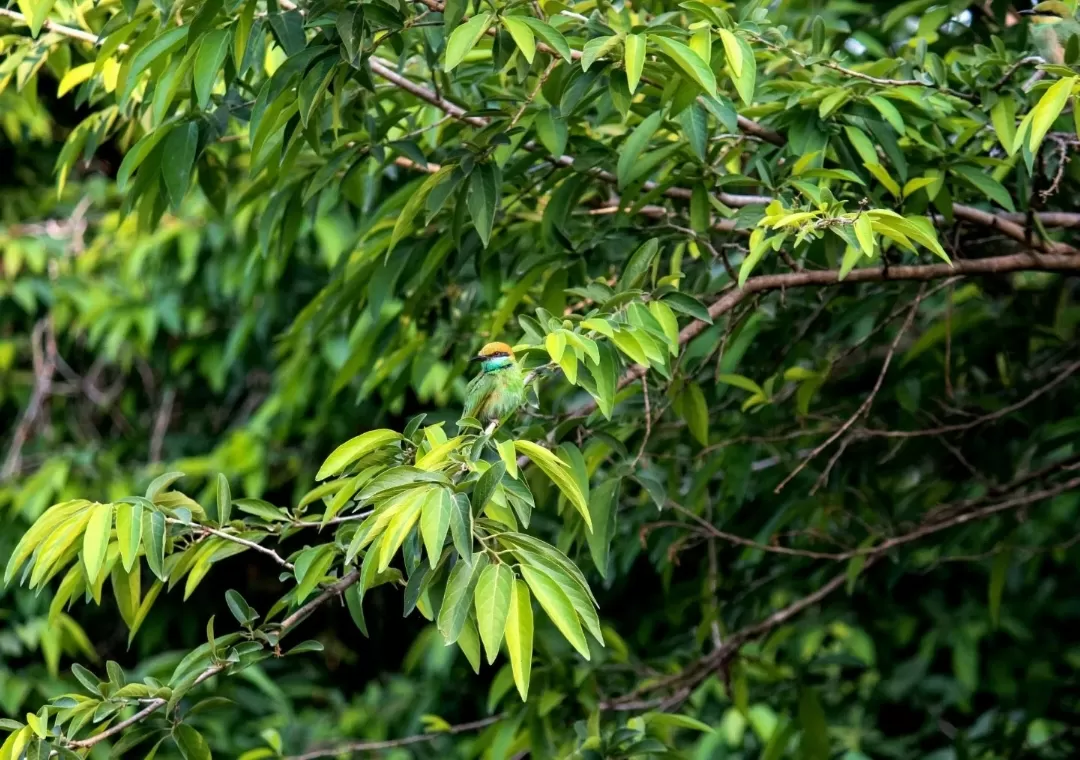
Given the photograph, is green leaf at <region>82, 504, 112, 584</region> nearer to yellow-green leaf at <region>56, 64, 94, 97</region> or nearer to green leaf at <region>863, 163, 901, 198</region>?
yellow-green leaf at <region>56, 64, 94, 97</region>

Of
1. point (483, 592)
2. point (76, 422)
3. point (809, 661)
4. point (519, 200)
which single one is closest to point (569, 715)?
point (809, 661)

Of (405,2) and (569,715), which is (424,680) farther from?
(405,2)

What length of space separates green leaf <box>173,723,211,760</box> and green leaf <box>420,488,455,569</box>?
0.67m

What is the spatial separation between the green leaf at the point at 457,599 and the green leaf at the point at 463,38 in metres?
0.74

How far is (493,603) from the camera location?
157 cm

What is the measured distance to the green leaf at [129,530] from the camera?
180cm

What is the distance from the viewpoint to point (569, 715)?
116 inches

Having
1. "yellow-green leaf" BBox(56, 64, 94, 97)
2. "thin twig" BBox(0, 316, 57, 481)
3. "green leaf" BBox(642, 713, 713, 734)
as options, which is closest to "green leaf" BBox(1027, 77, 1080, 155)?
"green leaf" BBox(642, 713, 713, 734)

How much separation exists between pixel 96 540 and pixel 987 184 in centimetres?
166

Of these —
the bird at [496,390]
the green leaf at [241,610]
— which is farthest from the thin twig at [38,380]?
the green leaf at [241,610]

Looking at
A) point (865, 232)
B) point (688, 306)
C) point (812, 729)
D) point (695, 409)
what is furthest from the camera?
point (812, 729)

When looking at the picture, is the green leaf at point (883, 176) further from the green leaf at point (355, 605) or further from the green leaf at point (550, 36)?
the green leaf at point (355, 605)

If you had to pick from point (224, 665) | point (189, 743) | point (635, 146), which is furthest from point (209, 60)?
point (189, 743)

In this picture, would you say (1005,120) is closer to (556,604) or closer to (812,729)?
(556,604)
